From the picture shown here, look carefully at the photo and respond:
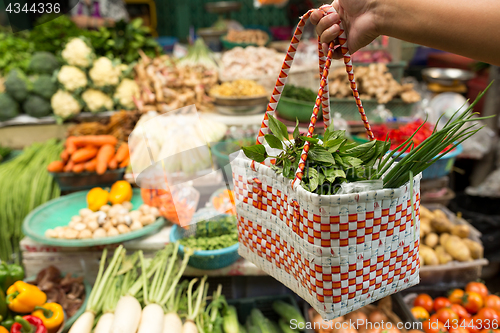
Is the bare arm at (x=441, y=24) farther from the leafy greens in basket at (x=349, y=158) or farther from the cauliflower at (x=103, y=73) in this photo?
the cauliflower at (x=103, y=73)

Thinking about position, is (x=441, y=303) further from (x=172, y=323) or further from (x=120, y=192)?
(x=120, y=192)

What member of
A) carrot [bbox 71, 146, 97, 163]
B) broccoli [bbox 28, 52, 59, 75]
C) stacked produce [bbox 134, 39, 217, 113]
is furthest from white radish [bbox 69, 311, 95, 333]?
broccoli [bbox 28, 52, 59, 75]

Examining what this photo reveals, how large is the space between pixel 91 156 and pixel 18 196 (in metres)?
0.66

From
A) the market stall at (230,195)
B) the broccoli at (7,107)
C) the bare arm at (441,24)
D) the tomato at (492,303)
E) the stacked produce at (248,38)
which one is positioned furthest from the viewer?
the stacked produce at (248,38)

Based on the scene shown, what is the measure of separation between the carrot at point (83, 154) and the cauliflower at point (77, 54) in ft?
4.51

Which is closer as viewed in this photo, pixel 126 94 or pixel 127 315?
pixel 127 315

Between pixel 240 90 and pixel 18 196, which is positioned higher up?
pixel 240 90

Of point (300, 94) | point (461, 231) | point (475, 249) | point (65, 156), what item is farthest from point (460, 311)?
point (65, 156)

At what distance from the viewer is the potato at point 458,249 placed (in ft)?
7.87

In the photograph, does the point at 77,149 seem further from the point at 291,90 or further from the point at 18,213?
the point at 291,90

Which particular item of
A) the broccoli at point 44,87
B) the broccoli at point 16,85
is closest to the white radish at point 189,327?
the broccoli at point 44,87

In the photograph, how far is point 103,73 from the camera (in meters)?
3.48

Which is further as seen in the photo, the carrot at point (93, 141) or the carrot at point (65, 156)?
the carrot at point (93, 141)

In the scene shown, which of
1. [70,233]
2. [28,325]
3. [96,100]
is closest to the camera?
[28,325]
